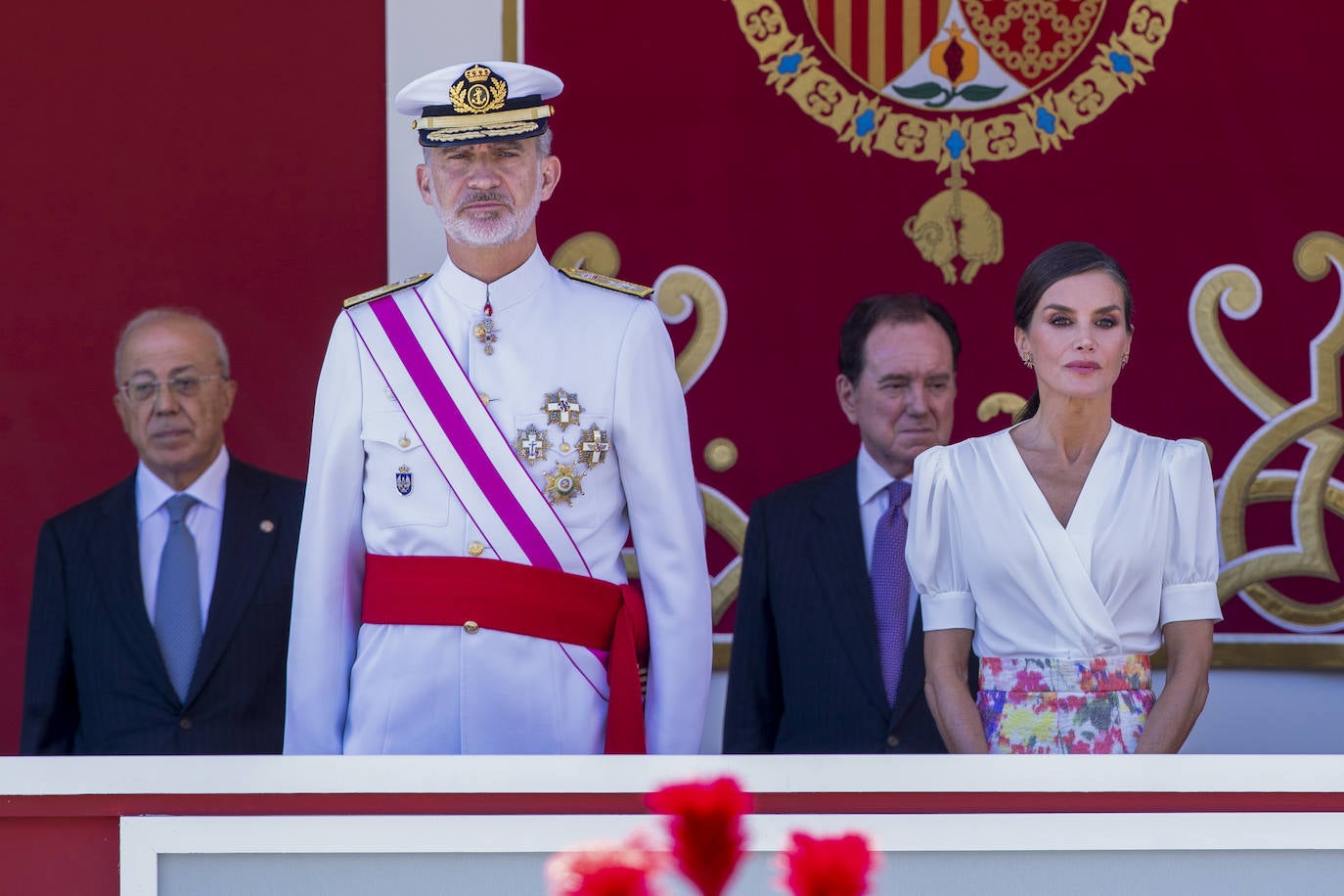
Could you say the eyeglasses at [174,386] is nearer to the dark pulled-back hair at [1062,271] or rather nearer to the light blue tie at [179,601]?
the light blue tie at [179,601]

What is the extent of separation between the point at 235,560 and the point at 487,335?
0.83 meters

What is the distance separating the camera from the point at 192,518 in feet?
11.6

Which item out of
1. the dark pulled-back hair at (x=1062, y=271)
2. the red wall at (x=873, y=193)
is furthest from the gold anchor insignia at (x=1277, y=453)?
the dark pulled-back hair at (x=1062, y=271)

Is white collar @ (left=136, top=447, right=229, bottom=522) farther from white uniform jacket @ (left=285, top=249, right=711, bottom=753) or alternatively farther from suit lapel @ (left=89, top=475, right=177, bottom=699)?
white uniform jacket @ (left=285, top=249, right=711, bottom=753)

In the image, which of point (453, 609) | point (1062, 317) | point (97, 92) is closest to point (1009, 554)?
point (1062, 317)

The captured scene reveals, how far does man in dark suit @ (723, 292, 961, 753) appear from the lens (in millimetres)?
3277

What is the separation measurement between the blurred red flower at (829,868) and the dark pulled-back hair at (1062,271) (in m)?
1.87

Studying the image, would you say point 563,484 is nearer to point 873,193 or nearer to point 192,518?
point 192,518

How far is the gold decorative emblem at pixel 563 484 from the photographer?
9.37 ft

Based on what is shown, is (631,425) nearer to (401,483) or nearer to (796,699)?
(401,483)

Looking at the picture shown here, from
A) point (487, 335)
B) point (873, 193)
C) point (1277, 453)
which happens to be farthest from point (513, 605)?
point (1277, 453)

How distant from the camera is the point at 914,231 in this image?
12.6 ft

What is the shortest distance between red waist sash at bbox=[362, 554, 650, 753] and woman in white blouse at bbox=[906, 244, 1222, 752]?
48cm

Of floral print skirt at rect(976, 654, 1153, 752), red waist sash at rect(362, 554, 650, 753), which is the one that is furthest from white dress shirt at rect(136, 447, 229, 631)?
floral print skirt at rect(976, 654, 1153, 752)
